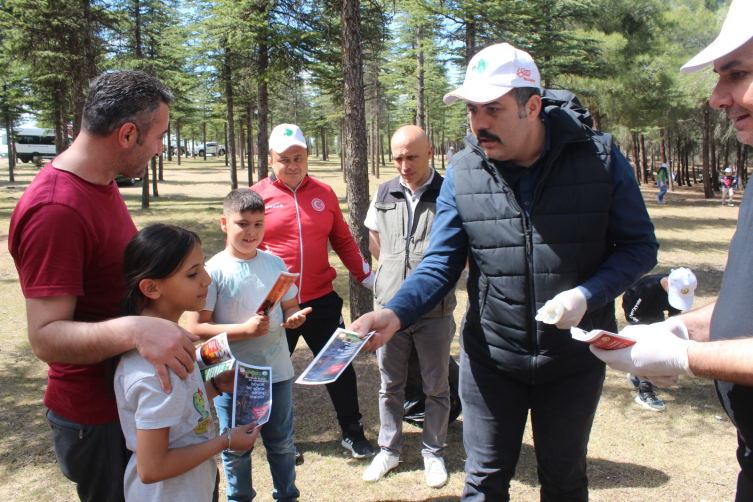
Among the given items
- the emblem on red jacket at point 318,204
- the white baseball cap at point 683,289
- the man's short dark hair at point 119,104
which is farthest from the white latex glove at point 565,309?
the emblem on red jacket at point 318,204

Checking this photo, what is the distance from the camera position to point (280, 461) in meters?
2.79

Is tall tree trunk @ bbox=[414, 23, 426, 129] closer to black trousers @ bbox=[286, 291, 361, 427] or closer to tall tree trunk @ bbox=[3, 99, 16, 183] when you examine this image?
black trousers @ bbox=[286, 291, 361, 427]

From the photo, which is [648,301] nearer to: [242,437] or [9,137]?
[242,437]

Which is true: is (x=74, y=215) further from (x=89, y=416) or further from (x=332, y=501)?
(x=332, y=501)

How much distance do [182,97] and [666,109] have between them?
19193 mm

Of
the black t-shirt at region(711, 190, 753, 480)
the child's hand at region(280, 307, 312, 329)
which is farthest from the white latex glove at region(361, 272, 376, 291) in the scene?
the black t-shirt at region(711, 190, 753, 480)

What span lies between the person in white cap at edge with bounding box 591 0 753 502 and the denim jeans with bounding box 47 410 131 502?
1733 mm

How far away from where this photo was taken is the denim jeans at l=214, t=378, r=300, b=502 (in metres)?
2.70

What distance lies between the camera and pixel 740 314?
151 centimetres

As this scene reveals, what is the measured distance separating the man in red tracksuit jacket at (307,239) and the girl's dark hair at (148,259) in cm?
168

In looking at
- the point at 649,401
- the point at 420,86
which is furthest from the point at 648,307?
the point at 420,86

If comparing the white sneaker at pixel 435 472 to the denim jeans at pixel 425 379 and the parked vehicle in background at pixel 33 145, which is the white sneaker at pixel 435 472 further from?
the parked vehicle in background at pixel 33 145

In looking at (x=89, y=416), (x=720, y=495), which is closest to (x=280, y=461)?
(x=89, y=416)

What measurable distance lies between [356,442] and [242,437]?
1.97m
